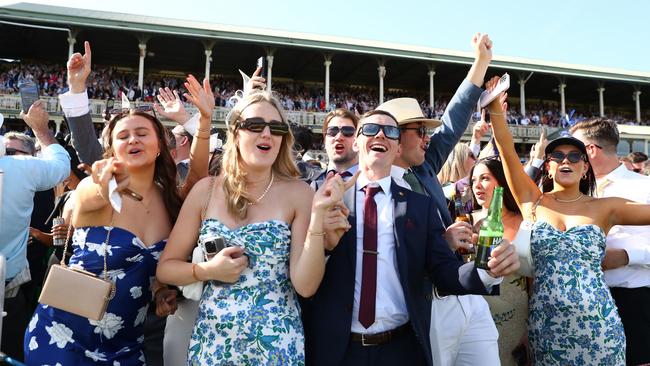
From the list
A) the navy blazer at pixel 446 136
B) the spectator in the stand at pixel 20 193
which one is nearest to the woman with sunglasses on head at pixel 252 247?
the navy blazer at pixel 446 136

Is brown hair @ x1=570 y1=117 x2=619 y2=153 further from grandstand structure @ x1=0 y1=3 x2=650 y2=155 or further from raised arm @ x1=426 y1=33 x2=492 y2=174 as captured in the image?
grandstand structure @ x1=0 y1=3 x2=650 y2=155

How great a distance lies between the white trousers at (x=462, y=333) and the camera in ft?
8.70

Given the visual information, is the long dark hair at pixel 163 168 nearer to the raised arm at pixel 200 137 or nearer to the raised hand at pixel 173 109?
the raised arm at pixel 200 137

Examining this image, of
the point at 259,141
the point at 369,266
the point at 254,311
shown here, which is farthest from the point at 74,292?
the point at 369,266

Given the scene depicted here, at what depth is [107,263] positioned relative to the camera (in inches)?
84.5

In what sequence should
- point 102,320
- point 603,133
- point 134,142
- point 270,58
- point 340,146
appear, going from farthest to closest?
point 270,58 < point 603,133 < point 340,146 < point 134,142 < point 102,320

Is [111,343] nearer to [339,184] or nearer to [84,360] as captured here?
[84,360]

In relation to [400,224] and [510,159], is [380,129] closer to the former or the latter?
[400,224]

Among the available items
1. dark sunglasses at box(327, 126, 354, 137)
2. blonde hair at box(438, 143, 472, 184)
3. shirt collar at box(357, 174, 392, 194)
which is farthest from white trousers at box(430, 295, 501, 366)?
blonde hair at box(438, 143, 472, 184)

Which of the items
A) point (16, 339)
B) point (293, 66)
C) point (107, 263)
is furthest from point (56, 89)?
point (107, 263)

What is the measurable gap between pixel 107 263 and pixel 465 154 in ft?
14.0

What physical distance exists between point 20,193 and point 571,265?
3.42 metres

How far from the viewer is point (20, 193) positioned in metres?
3.04

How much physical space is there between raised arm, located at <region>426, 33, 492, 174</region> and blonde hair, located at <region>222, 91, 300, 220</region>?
1.42 m
